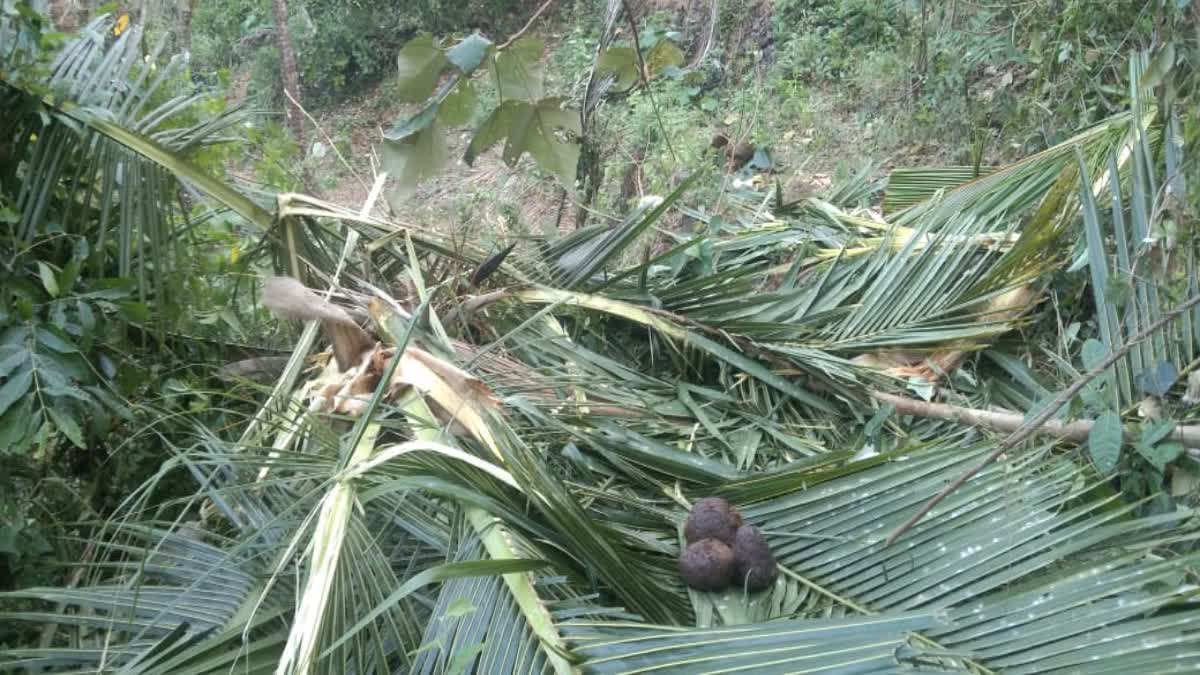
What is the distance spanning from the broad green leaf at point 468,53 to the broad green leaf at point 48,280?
0.83m

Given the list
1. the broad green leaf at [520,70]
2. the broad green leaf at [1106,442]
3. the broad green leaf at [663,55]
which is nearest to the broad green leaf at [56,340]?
the broad green leaf at [520,70]

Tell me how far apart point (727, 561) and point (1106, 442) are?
625mm

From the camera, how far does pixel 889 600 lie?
1377mm

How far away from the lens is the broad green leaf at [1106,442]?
1534 millimetres

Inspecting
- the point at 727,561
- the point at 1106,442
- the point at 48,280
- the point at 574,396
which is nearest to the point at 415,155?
the point at 574,396

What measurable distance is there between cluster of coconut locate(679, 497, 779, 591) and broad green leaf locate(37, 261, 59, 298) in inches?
48.3

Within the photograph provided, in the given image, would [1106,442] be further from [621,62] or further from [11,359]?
[11,359]

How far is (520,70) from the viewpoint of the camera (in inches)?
75.0

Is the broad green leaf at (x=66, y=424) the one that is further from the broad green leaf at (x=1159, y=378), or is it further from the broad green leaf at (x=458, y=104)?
the broad green leaf at (x=1159, y=378)

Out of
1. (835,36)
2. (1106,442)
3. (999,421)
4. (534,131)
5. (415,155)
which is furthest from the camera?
(835,36)

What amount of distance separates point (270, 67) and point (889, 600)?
7438mm

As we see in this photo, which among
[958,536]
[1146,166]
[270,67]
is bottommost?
[958,536]

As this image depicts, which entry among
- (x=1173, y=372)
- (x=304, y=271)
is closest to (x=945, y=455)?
(x=1173, y=372)

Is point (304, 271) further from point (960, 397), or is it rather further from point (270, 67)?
point (270, 67)
